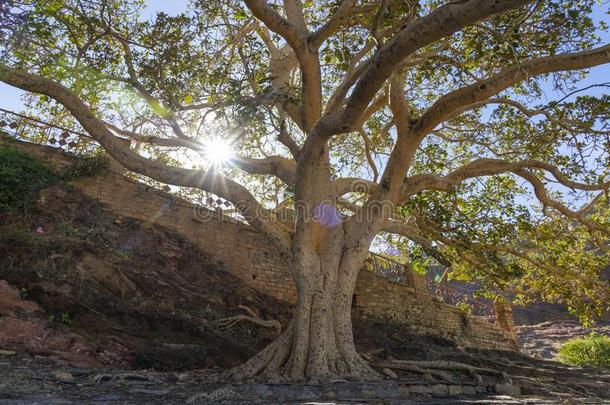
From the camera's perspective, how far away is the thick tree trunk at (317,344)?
242 inches

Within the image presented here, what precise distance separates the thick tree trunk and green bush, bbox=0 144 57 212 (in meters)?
6.41

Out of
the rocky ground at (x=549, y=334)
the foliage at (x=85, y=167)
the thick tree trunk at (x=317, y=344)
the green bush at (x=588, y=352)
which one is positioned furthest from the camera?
the rocky ground at (x=549, y=334)

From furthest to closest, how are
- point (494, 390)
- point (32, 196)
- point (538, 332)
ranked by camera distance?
point (538, 332), point (32, 196), point (494, 390)

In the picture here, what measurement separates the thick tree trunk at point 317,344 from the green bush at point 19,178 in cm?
641

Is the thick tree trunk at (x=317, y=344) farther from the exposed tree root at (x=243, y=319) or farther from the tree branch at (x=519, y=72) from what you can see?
the tree branch at (x=519, y=72)

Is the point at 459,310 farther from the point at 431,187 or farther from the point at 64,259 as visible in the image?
the point at 64,259

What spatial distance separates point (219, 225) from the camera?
12.1m

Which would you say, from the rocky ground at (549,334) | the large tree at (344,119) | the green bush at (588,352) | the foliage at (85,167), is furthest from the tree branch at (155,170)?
the rocky ground at (549,334)

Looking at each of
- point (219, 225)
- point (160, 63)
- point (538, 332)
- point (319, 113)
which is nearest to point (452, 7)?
point (319, 113)

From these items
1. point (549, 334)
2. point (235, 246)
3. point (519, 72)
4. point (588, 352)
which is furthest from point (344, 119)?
point (549, 334)

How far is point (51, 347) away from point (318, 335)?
362 centimetres

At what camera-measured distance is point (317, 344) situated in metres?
6.43

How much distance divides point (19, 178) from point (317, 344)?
759cm

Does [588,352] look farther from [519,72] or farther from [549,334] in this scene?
[519,72]
